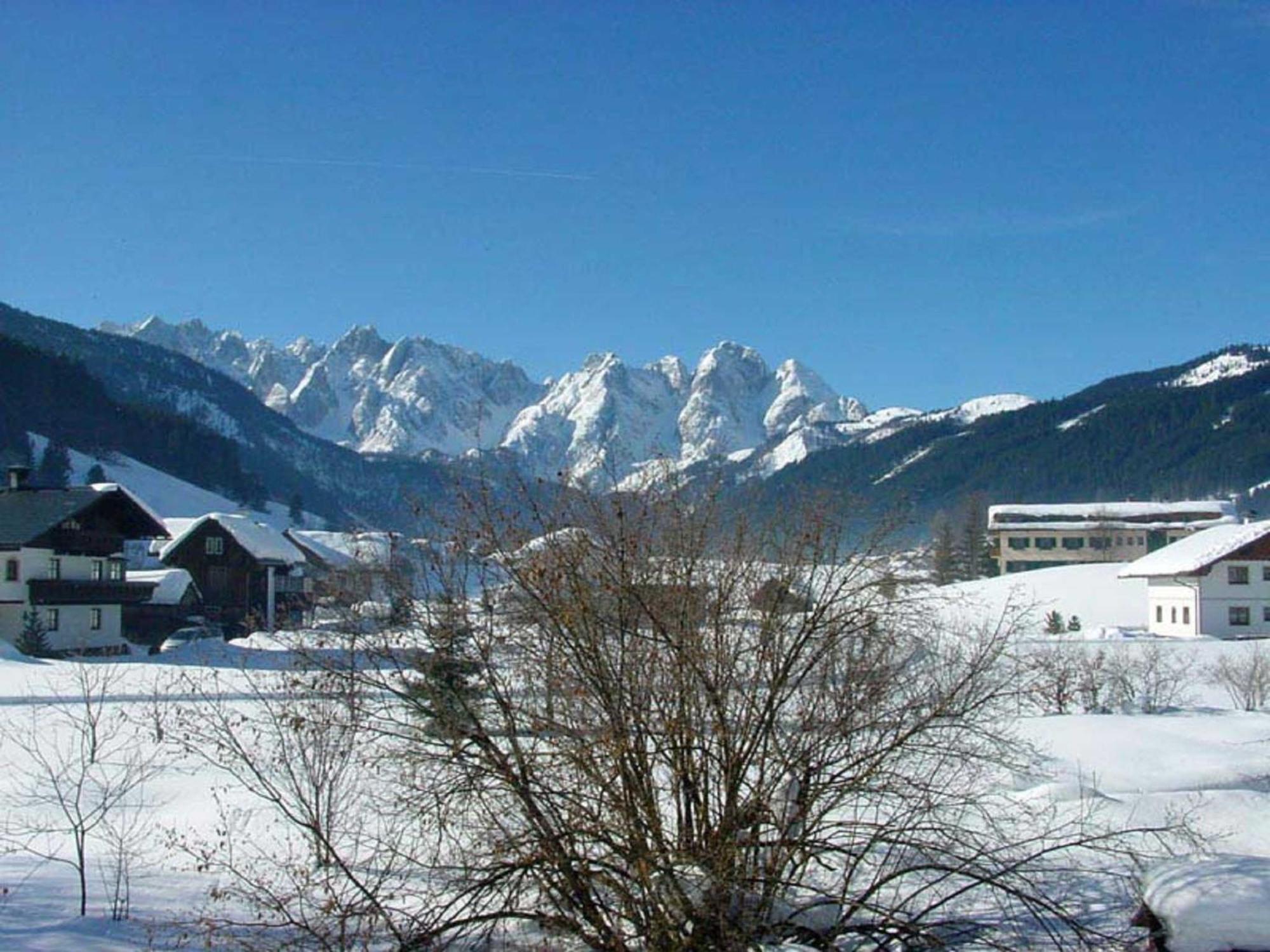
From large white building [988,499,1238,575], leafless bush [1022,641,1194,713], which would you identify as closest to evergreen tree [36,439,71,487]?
large white building [988,499,1238,575]

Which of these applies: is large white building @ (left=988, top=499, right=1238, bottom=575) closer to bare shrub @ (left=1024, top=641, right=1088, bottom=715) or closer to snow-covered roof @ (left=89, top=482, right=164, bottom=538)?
bare shrub @ (left=1024, top=641, right=1088, bottom=715)

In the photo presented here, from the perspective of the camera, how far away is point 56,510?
46438mm

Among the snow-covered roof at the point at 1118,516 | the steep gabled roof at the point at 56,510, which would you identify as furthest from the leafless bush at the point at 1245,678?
the snow-covered roof at the point at 1118,516

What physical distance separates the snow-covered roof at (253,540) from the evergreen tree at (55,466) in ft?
174

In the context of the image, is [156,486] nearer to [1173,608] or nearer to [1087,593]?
[1087,593]

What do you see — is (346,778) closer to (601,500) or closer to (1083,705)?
(601,500)

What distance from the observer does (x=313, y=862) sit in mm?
15227

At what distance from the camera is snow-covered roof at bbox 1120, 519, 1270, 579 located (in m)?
54.6

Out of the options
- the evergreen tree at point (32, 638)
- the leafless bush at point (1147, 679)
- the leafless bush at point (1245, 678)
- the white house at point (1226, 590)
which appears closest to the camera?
the leafless bush at point (1147, 679)

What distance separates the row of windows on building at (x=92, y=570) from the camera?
44.6 m

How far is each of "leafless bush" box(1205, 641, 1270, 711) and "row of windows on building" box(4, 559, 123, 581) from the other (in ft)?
130

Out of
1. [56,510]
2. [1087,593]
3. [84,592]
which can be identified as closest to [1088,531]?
[1087,593]

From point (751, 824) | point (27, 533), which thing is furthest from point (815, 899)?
point (27, 533)

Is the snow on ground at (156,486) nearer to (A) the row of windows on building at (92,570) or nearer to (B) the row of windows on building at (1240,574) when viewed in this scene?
(A) the row of windows on building at (92,570)
